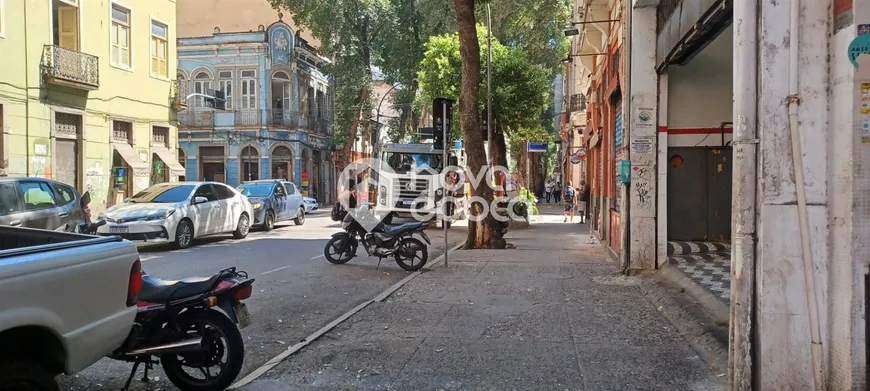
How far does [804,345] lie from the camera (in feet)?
13.6

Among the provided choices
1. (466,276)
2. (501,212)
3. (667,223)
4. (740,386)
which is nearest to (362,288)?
(466,276)

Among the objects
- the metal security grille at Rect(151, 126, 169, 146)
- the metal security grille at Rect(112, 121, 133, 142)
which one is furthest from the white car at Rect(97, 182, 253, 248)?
the metal security grille at Rect(151, 126, 169, 146)

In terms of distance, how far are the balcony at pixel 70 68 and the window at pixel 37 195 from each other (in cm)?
881

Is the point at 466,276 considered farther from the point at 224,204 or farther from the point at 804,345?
the point at 224,204

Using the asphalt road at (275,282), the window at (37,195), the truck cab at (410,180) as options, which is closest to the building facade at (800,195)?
the asphalt road at (275,282)

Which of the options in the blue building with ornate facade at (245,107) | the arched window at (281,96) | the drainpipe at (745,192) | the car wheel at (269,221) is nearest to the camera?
the drainpipe at (745,192)

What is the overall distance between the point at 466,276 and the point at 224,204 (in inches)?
342

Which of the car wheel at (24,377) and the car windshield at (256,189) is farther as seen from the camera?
the car windshield at (256,189)

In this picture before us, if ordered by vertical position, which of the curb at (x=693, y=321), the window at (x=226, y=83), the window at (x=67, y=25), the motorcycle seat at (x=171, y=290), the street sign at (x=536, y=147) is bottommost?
the curb at (x=693, y=321)

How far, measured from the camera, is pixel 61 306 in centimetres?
354

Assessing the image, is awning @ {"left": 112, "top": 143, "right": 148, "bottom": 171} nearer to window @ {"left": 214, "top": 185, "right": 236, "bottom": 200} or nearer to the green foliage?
window @ {"left": 214, "top": 185, "right": 236, "bottom": 200}

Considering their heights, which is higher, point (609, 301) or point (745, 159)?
point (745, 159)

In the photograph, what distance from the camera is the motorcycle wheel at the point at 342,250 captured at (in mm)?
11469

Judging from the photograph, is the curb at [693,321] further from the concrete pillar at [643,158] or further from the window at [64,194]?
the window at [64,194]
